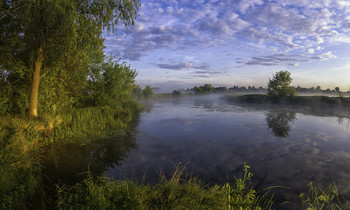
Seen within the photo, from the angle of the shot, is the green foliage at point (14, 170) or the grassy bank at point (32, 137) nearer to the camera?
the green foliage at point (14, 170)

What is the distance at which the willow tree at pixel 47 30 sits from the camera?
10109 mm

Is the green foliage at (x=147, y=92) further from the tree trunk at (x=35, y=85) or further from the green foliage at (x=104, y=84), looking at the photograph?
the tree trunk at (x=35, y=85)

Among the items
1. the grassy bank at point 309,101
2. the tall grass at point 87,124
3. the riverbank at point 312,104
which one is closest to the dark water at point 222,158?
the tall grass at point 87,124

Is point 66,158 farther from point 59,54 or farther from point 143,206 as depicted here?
point 143,206

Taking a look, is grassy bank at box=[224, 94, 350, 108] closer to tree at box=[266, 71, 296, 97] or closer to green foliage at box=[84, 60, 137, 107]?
tree at box=[266, 71, 296, 97]

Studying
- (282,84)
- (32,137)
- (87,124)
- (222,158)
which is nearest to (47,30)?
(32,137)

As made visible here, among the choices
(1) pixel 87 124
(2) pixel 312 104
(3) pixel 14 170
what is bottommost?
(3) pixel 14 170

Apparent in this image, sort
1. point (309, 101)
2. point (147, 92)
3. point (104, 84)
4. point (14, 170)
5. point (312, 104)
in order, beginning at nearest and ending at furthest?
1. point (14, 170)
2. point (104, 84)
3. point (312, 104)
4. point (309, 101)
5. point (147, 92)

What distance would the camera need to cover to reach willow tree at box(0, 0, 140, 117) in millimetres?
10109

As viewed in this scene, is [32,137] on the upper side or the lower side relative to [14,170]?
upper

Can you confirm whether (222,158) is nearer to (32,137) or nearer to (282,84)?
(32,137)

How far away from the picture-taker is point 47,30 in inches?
421

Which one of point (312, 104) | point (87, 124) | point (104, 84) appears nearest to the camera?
point (87, 124)

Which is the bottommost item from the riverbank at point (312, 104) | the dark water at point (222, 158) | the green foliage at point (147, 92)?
the dark water at point (222, 158)
